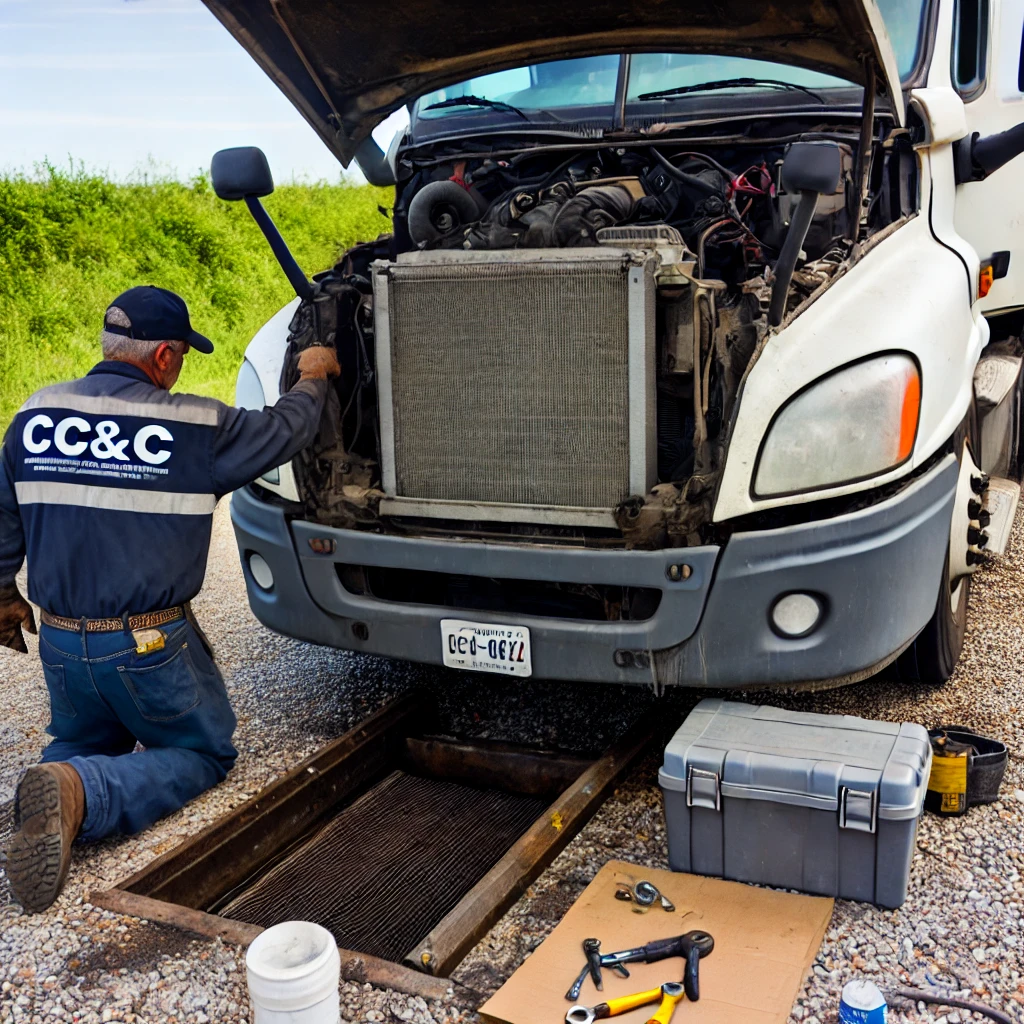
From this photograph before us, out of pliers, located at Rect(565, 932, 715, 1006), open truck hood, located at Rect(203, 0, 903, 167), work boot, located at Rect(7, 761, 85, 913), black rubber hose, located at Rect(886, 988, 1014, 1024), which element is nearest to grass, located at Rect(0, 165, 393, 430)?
open truck hood, located at Rect(203, 0, 903, 167)

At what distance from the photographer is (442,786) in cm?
395

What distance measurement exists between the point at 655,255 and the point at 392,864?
199 cm

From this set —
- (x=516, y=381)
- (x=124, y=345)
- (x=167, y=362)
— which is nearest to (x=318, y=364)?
(x=167, y=362)

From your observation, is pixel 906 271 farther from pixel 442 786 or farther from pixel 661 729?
pixel 442 786

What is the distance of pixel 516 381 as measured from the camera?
3.56 metres

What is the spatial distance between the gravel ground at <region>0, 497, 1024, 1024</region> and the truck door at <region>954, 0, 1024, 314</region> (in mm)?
1598

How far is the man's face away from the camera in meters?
3.60

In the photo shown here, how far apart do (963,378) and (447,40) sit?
7.35 feet

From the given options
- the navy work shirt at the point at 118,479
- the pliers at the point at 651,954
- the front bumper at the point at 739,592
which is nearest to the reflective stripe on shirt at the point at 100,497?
the navy work shirt at the point at 118,479

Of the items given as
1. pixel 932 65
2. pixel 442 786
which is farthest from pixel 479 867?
pixel 932 65

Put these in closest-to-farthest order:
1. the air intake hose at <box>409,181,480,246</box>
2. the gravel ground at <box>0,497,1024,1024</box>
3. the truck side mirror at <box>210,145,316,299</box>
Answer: the gravel ground at <box>0,497,1024,1024</box>, the truck side mirror at <box>210,145,316,299</box>, the air intake hose at <box>409,181,480,246</box>

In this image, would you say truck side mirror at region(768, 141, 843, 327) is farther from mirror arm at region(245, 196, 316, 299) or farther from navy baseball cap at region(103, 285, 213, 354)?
navy baseball cap at region(103, 285, 213, 354)

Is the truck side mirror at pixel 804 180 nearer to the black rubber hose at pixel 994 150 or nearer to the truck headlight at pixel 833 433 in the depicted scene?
the truck headlight at pixel 833 433

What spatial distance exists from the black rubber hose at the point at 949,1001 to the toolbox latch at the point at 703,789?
2.13 feet
